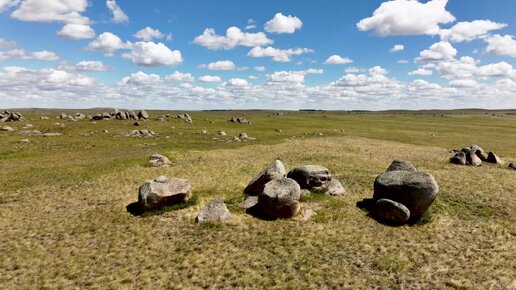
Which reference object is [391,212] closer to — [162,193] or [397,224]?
[397,224]

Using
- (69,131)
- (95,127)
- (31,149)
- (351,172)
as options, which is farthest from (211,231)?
(95,127)

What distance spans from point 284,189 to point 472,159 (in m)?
35.8

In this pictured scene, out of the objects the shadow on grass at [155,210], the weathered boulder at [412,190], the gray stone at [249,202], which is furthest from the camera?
the gray stone at [249,202]

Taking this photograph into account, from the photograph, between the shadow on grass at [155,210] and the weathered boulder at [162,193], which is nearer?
the shadow on grass at [155,210]

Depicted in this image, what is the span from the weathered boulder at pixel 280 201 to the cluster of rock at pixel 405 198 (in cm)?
665

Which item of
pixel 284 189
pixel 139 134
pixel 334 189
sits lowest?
pixel 334 189

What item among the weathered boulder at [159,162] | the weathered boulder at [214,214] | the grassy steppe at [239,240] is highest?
the weathered boulder at [159,162]

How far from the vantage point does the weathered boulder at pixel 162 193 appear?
3039 cm

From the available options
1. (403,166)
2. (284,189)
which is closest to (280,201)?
(284,189)

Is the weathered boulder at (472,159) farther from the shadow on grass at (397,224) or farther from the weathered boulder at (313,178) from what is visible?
the weathered boulder at (313,178)

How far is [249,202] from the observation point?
31734 mm

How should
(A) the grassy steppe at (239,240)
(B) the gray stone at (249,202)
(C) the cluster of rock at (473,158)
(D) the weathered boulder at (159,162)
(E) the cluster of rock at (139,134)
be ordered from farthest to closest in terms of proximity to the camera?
(E) the cluster of rock at (139,134) < (C) the cluster of rock at (473,158) < (D) the weathered boulder at (159,162) < (B) the gray stone at (249,202) < (A) the grassy steppe at (239,240)

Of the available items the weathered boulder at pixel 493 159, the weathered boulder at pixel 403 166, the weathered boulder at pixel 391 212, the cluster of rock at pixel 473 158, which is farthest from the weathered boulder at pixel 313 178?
the weathered boulder at pixel 493 159

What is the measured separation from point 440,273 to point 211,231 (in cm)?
1496
